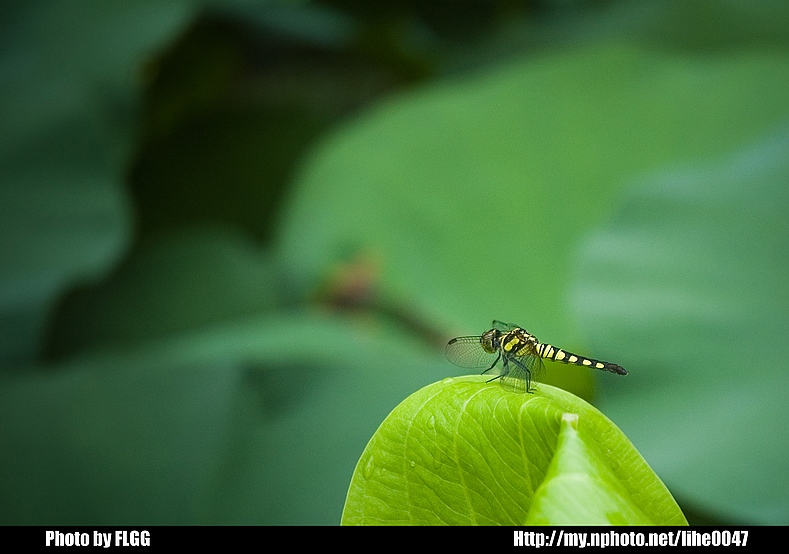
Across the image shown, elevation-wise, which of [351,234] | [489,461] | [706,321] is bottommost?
[489,461]

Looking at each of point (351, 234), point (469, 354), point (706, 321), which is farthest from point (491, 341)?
point (351, 234)

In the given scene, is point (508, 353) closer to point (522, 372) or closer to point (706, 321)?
point (522, 372)

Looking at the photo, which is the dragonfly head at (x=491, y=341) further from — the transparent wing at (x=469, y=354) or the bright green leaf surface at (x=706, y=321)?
the bright green leaf surface at (x=706, y=321)

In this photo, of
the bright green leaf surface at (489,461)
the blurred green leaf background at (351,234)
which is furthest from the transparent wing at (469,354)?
the blurred green leaf background at (351,234)

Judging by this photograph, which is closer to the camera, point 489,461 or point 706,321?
point 489,461
